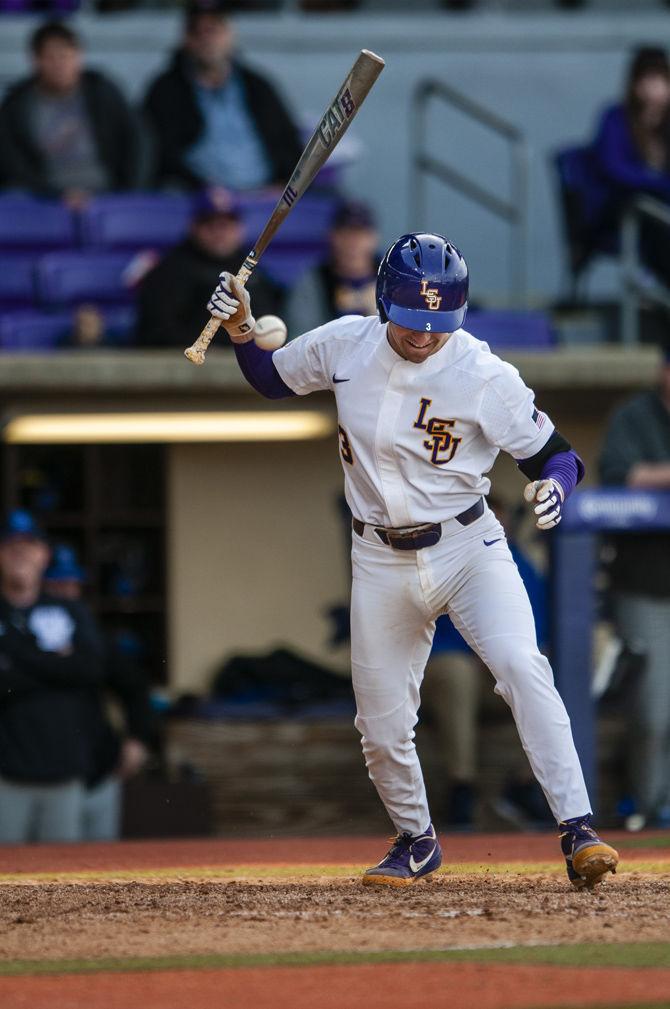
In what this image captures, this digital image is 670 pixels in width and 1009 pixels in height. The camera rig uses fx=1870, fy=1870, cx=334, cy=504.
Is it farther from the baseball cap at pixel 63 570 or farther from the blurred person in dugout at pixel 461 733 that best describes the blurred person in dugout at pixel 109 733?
the blurred person in dugout at pixel 461 733

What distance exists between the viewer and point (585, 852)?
4516 mm

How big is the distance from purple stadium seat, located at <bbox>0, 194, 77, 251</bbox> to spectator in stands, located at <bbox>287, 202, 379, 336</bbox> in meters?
1.52

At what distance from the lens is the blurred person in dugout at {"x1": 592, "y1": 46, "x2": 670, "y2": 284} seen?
8727mm

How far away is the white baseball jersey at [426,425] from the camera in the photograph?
4.62 meters

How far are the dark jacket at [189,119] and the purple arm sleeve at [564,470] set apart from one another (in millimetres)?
4914

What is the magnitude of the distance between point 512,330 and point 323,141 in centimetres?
371

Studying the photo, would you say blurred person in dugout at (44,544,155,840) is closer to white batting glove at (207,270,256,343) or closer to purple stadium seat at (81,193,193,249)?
purple stadium seat at (81,193,193,249)

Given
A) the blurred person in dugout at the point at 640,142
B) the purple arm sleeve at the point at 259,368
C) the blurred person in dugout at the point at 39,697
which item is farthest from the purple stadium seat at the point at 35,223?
the purple arm sleeve at the point at 259,368

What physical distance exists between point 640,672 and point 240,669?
6.84 ft

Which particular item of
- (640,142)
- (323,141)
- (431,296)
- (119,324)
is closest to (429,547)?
(431,296)

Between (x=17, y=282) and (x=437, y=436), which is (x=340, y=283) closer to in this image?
(x=17, y=282)

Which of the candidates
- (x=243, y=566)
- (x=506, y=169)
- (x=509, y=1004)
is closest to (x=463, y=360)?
(x=509, y=1004)

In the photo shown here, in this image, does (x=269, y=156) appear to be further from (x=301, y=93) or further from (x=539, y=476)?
(x=539, y=476)

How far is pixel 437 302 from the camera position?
4.50 m
